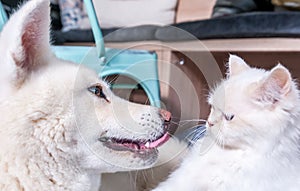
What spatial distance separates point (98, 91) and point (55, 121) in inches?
4.2

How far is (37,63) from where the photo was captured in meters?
0.66

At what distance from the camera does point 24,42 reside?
0.61m

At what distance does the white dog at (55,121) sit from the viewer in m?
0.60

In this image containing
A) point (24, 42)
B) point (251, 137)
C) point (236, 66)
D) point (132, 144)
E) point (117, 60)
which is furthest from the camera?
point (117, 60)

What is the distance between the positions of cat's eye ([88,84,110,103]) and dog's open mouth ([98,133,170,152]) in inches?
3.0

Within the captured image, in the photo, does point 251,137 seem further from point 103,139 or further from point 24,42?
point 24,42

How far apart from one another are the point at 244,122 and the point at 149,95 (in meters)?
0.47

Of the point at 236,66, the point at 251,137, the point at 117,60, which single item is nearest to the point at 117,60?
the point at 117,60

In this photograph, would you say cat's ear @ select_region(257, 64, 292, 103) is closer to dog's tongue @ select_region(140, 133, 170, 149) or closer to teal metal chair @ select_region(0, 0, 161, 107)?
dog's tongue @ select_region(140, 133, 170, 149)

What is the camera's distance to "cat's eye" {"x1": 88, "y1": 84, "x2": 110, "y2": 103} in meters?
0.69

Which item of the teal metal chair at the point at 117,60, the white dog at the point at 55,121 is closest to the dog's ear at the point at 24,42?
the white dog at the point at 55,121

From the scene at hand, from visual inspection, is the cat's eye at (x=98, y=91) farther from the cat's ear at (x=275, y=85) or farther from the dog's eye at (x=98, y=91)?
the cat's ear at (x=275, y=85)

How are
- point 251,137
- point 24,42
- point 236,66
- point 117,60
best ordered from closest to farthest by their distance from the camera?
point 24,42
point 251,137
point 236,66
point 117,60

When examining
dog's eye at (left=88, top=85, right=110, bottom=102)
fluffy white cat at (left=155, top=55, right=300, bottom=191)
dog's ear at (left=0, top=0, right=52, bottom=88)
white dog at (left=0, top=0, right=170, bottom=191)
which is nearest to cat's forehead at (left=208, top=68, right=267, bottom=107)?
fluffy white cat at (left=155, top=55, right=300, bottom=191)
